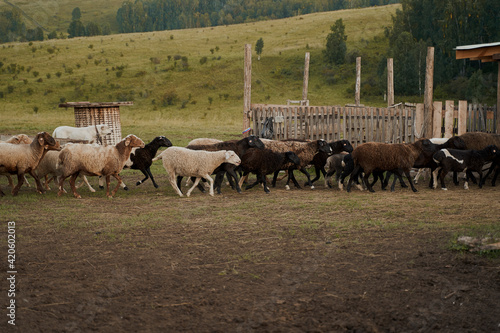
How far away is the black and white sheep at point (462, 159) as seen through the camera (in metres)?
12.1

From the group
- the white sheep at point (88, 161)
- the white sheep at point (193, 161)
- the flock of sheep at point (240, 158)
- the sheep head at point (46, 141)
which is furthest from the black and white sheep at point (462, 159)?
the sheep head at point (46, 141)

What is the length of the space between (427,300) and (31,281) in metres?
4.49

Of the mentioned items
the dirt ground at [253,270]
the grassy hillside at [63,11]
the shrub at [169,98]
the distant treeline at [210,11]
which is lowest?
the dirt ground at [253,270]

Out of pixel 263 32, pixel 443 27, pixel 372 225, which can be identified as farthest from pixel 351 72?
pixel 372 225

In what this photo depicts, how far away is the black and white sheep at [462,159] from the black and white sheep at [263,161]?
343 centimetres

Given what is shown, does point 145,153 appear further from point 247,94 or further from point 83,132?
point 83,132

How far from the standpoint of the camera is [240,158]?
12.6 meters

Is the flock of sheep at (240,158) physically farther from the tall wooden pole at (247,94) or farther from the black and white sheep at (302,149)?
the tall wooden pole at (247,94)

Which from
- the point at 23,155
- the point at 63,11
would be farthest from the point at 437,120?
the point at 63,11

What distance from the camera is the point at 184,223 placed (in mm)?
8891

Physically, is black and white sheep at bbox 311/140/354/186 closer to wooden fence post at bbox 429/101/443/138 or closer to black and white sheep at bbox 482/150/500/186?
wooden fence post at bbox 429/101/443/138

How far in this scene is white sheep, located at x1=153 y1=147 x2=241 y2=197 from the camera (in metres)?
11.7

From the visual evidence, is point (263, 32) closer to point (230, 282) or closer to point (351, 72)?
point (351, 72)

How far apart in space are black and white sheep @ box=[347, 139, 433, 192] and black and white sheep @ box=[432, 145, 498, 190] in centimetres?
66
